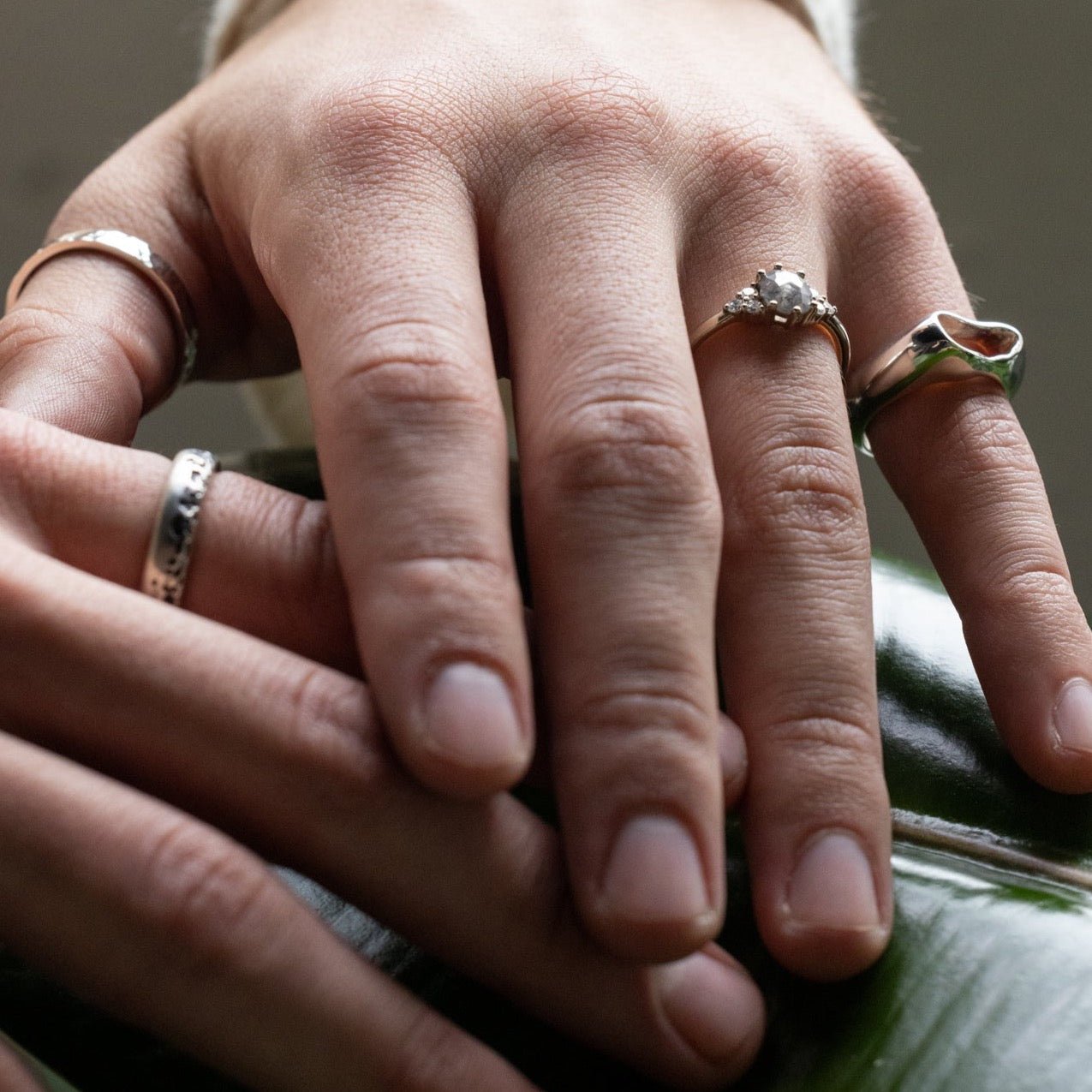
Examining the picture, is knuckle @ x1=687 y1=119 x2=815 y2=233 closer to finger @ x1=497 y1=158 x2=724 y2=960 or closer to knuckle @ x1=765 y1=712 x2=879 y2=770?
finger @ x1=497 y1=158 x2=724 y2=960

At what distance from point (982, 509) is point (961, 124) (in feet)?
4.15

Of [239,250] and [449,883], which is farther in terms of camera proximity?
[239,250]

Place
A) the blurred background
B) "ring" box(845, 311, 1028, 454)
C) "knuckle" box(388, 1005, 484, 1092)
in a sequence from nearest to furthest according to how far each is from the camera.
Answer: "knuckle" box(388, 1005, 484, 1092) → "ring" box(845, 311, 1028, 454) → the blurred background

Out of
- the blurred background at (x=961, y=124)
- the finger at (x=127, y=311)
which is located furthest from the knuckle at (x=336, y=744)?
the blurred background at (x=961, y=124)

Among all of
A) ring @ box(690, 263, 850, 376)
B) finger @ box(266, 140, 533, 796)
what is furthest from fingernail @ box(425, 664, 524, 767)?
ring @ box(690, 263, 850, 376)

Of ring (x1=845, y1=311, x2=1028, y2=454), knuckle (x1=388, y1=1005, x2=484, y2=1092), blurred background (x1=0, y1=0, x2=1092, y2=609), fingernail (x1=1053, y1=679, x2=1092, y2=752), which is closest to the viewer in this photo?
knuckle (x1=388, y1=1005, x2=484, y2=1092)

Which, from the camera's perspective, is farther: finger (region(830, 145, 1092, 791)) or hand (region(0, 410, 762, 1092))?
finger (region(830, 145, 1092, 791))

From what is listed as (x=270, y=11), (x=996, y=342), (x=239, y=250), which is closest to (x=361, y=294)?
(x=239, y=250)

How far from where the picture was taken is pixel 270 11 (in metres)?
0.83

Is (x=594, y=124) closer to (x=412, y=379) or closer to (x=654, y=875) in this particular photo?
(x=412, y=379)

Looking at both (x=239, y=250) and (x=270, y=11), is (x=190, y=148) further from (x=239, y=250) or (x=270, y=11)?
(x=270, y=11)

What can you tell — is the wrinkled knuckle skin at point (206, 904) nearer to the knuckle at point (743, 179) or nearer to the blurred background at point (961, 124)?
the knuckle at point (743, 179)

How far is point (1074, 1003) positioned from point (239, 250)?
0.53 m

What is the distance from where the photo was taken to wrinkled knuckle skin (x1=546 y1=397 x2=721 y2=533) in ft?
1.35
